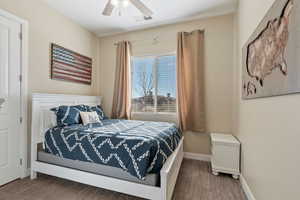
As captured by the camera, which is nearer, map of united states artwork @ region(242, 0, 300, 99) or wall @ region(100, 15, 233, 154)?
map of united states artwork @ region(242, 0, 300, 99)

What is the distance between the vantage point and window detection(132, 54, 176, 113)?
3.39m

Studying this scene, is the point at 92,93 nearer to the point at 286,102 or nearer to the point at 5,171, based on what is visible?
the point at 5,171

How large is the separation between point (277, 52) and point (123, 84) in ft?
9.66

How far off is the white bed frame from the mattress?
0.04 m

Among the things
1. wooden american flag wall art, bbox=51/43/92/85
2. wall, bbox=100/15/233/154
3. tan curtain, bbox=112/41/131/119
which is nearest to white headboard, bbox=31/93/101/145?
wooden american flag wall art, bbox=51/43/92/85

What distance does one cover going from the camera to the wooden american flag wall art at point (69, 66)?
2.83m

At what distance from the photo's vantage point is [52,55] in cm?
278

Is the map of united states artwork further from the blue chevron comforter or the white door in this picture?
the white door

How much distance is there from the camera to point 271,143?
1318 millimetres

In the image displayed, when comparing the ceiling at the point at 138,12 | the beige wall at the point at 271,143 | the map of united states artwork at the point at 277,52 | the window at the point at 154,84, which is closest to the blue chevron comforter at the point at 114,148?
the beige wall at the point at 271,143

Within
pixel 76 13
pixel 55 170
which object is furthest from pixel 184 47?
pixel 55 170

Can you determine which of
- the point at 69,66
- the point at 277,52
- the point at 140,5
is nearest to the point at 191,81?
the point at 140,5

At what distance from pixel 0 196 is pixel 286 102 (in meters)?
3.23

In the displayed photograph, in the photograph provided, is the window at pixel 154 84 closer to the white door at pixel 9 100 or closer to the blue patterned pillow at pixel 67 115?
the blue patterned pillow at pixel 67 115
